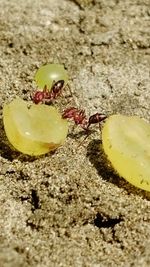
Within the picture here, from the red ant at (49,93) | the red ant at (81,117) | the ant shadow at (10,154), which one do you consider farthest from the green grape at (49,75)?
the ant shadow at (10,154)

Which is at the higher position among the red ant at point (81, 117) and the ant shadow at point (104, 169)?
the red ant at point (81, 117)

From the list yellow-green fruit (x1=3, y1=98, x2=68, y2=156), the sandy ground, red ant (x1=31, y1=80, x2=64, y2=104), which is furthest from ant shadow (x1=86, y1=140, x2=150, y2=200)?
red ant (x1=31, y1=80, x2=64, y2=104)

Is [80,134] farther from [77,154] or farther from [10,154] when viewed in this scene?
[10,154]

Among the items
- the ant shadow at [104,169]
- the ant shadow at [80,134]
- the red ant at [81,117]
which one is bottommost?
the ant shadow at [104,169]

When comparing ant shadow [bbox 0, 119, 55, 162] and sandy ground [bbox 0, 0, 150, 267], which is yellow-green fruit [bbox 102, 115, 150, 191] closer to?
sandy ground [bbox 0, 0, 150, 267]

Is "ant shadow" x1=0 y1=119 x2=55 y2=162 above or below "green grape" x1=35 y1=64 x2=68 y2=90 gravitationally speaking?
below

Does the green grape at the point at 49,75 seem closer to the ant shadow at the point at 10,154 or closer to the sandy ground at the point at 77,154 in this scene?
the sandy ground at the point at 77,154

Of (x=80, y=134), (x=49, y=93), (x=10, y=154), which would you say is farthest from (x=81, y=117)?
(x=10, y=154)
